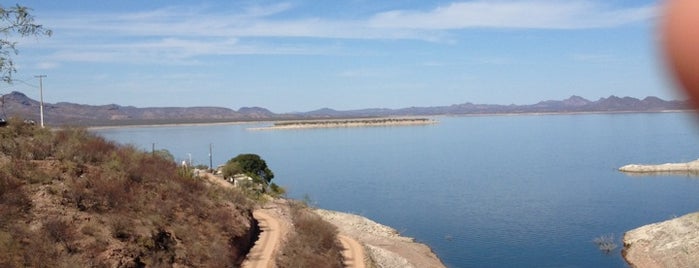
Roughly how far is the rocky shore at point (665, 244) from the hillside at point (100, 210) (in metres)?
19.6

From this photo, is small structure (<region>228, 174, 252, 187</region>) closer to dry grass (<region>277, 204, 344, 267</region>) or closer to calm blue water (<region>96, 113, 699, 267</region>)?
calm blue water (<region>96, 113, 699, 267</region>)

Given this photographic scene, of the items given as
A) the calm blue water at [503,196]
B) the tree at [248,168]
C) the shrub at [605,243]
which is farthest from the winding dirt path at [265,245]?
the shrub at [605,243]

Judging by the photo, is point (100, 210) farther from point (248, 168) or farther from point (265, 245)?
point (248, 168)

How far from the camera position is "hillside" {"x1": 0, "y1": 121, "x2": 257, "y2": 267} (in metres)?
12.3

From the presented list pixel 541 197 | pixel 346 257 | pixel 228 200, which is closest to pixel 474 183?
pixel 541 197

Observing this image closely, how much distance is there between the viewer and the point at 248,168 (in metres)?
40.1

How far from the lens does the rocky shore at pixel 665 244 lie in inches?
1085

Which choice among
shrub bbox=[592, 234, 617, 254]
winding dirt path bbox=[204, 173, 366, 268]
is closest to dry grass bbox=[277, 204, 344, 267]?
winding dirt path bbox=[204, 173, 366, 268]

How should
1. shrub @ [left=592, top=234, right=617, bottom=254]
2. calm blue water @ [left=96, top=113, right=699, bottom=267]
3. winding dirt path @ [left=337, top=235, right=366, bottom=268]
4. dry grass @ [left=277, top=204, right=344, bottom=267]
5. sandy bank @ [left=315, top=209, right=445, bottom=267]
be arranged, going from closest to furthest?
dry grass @ [left=277, top=204, right=344, bottom=267] < winding dirt path @ [left=337, top=235, right=366, bottom=268] < sandy bank @ [left=315, top=209, right=445, bottom=267] < shrub @ [left=592, top=234, right=617, bottom=254] < calm blue water @ [left=96, top=113, right=699, bottom=267]

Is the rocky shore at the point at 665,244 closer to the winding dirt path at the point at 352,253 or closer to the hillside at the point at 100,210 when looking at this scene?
the winding dirt path at the point at 352,253

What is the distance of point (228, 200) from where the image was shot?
69.5ft

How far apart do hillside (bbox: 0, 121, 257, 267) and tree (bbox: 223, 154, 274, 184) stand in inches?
688

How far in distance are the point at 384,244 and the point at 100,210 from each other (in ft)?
61.3

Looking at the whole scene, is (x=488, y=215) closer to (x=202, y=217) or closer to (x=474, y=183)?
(x=474, y=183)
